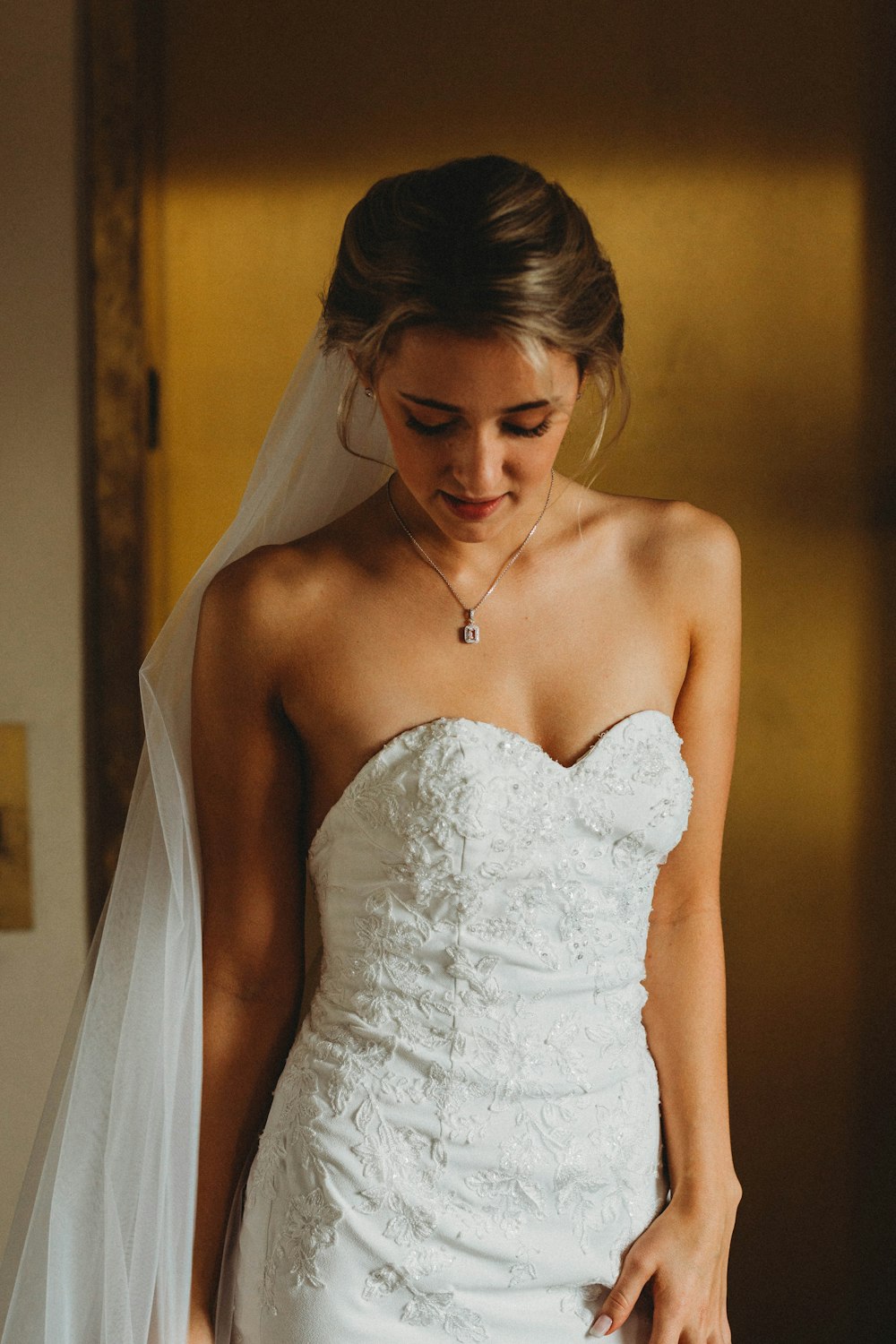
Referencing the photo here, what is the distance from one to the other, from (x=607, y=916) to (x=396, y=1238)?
339 millimetres

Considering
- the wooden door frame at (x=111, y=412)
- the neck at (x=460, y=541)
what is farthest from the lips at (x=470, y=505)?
the wooden door frame at (x=111, y=412)

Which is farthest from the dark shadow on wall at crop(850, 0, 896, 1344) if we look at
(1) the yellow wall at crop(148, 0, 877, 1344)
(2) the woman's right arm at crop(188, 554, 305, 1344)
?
(2) the woman's right arm at crop(188, 554, 305, 1344)

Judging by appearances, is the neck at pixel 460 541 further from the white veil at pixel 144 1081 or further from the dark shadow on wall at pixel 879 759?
the dark shadow on wall at pixel 879 759

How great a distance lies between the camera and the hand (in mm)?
1109

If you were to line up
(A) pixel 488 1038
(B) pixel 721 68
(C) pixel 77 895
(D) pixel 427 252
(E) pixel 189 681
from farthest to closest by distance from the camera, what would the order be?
(C) pixel 77 895 < (B) pixel 721 68 < (E) pixel 189 681 < (A) pixel 488 1038 < (D) pixel 427 252

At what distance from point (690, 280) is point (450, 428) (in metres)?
0.85

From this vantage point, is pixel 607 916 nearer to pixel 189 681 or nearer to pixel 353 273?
pixel 189 681

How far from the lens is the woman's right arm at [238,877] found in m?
1.18

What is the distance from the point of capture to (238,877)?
3.97 ft

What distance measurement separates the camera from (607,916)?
1.13m

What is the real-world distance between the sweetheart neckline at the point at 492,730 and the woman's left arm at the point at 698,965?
0.26ft

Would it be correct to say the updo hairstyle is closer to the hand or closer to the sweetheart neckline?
the sweetheart neckline

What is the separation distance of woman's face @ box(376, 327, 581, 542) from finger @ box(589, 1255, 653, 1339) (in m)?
0.69

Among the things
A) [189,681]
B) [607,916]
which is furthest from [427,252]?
[607,916]
